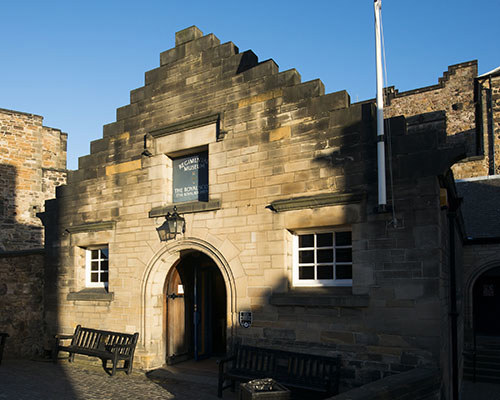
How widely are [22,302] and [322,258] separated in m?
7.92

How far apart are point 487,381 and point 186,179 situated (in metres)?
8.93

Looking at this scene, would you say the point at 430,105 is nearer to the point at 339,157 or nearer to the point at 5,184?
the point at 339,157

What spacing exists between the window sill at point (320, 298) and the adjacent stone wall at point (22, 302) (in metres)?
6.85

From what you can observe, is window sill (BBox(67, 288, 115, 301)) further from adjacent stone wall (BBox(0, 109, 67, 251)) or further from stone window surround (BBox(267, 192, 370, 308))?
adjacent stone wall (BBox(0, 109, 67, 251))

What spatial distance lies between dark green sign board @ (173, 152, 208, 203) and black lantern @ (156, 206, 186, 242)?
1.85 feet

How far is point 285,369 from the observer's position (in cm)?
727

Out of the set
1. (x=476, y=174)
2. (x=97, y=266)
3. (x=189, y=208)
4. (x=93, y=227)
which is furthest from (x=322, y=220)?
(x=476, y=174)

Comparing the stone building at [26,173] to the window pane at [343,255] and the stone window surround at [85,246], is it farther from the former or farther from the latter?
the window pane at [343,255]

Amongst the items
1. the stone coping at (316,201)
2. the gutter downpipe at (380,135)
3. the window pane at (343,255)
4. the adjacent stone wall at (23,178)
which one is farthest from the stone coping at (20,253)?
the adjacent stone wall at (23,178)

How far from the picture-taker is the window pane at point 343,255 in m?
7.31

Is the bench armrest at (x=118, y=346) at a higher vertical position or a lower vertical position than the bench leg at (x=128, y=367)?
higher

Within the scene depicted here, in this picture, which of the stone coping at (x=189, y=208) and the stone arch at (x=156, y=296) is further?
the stone arch at (x=156, y=296)

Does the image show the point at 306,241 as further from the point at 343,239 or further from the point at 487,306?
the point at 487,306

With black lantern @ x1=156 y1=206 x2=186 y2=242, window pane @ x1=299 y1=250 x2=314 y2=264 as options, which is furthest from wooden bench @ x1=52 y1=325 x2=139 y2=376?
window pane @ x1=299 y1=250 x2=314 y2=264
